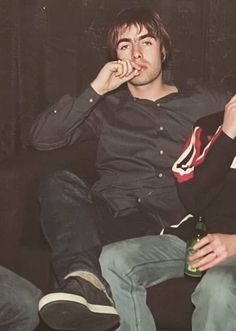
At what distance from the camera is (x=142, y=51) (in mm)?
2668

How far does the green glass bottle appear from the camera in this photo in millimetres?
2174

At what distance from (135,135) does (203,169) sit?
19.0 inches

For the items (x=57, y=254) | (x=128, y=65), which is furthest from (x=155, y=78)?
(x=57, y=254)

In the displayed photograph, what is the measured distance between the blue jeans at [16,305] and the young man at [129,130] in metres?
0.36

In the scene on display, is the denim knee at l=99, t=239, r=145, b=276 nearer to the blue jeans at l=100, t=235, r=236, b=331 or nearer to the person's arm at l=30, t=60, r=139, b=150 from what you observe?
the blue jeans at l=100, t=235, r=236, b=331

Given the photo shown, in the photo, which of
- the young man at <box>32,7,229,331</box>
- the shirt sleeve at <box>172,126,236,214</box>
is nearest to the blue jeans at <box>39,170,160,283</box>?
the young man at <box>32,7,229,331</box>

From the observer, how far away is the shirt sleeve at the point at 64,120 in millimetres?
2662

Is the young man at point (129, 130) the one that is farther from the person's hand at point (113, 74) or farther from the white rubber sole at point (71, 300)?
the white rubber sole at point (71, 300)

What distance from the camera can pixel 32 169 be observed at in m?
2.54

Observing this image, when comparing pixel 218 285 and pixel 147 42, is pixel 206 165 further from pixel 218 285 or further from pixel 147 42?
pixel 147 42

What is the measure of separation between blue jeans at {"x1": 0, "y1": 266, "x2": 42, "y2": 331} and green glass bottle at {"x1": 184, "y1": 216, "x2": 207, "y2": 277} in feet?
1.61

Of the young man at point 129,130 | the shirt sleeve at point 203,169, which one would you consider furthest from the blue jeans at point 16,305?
the shirt sleeve at point 203,169

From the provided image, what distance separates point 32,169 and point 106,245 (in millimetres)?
438

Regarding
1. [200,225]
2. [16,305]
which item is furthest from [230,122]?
[16,305]
